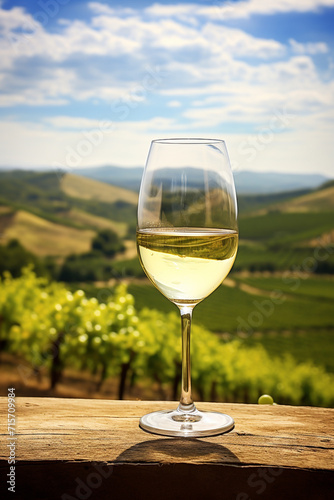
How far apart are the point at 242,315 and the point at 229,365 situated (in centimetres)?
82

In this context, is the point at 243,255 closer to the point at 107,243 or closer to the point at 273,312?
the point at 273,312

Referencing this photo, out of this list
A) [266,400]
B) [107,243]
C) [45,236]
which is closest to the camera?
[266,400]

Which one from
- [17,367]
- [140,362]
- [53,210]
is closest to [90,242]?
[53,210]

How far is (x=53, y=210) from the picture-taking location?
507cm

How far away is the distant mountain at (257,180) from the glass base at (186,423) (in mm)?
3575

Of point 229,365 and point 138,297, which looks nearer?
point 229,365

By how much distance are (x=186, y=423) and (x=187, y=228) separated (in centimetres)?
30

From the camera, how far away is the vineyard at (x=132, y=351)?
3.01 m

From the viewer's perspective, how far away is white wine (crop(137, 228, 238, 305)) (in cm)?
84

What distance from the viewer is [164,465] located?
74 centimetres

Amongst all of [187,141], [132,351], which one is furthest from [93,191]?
[187,141]

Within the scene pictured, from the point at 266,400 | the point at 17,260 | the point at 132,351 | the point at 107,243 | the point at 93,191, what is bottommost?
the point at 132,351

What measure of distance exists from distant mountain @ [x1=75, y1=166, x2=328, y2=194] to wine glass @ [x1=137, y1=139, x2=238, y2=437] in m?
3.55

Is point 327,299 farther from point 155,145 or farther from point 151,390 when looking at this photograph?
point 155,145
